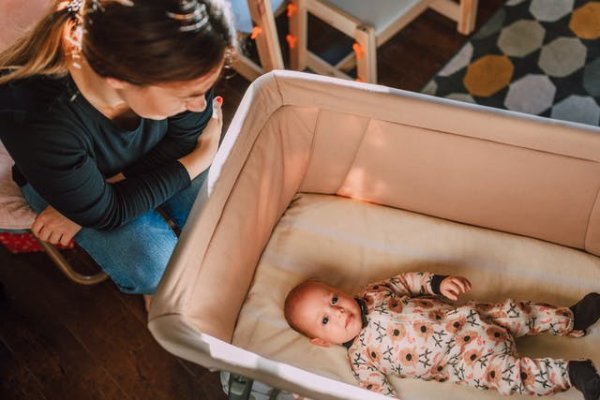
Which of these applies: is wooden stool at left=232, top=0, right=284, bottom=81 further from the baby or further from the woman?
the baby

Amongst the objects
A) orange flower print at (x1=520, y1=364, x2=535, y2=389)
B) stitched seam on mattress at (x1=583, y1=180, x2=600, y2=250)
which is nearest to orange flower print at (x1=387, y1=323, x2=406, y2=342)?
orange flower print at (x1=520, y1=364, x2=535, y2=389)

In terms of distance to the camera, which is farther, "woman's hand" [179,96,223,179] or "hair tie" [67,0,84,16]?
"woman's hand" [179,96,223,179]

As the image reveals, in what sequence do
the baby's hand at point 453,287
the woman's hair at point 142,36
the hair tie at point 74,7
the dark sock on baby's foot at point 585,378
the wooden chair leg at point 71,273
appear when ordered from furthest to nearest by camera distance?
→ the wooden chair leg at point 71,273
the baby's hand at point 453,287
the dark sock on baby's foot at point 585,378
the hair tie at point 74,7
the woman's hair at point 142,36

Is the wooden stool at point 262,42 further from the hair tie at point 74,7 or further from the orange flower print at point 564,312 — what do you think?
the orange flower print at point 564,312

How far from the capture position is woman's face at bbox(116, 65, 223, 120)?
837 mm

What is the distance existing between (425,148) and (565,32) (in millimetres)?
972

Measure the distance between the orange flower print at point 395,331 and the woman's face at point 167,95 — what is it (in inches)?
24.3

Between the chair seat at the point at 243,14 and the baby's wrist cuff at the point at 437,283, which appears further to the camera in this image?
the chair seat at the point at 243,14

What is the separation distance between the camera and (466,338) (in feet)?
3.97

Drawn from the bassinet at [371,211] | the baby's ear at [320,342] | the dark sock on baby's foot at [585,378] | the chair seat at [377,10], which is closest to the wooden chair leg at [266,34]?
the chair seat at [377,10]

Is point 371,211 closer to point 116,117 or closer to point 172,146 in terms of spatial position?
point 172,146

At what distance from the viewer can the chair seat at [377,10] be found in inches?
59.6

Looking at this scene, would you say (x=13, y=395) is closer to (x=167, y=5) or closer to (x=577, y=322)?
(x=167, y=5)

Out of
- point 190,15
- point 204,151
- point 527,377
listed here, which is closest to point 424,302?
point 527,377
